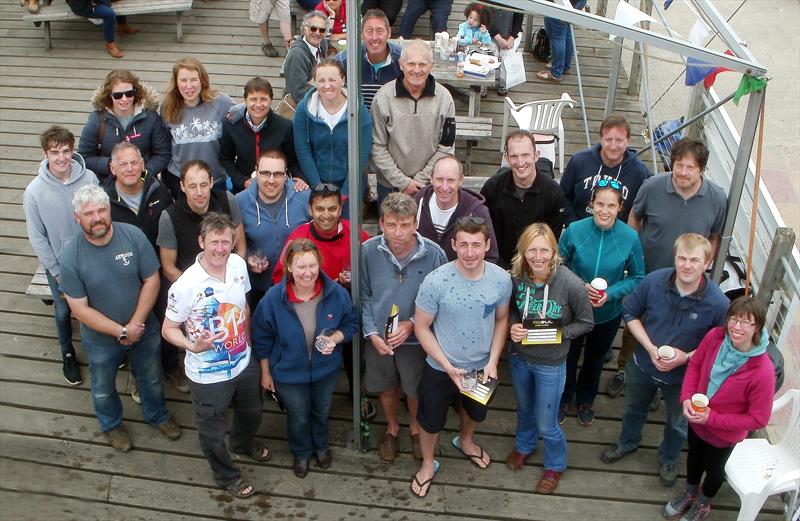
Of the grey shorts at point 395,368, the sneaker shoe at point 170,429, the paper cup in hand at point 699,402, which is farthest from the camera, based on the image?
the sneaker shoe at point 170,429

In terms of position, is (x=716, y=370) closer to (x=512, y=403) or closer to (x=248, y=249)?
(x=512, y=403)

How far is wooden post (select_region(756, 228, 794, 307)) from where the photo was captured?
14.4 feet

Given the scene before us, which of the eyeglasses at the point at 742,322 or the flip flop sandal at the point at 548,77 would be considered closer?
the eyeglasses at the point at 742,322

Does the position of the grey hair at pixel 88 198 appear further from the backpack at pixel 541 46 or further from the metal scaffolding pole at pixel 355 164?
the backpack at pixel 541 46

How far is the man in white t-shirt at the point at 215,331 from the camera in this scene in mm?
3957

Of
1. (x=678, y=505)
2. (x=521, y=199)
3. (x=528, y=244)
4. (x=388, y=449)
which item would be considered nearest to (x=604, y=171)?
(x=521, y=199)

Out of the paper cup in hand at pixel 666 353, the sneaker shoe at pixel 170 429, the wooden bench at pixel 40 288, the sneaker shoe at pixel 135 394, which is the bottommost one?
the sneaker shoe at pixel 170 429

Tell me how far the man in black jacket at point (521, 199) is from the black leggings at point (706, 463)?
52.1 inches

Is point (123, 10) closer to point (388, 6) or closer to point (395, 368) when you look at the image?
point (388, 6)

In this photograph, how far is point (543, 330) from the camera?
4.08m

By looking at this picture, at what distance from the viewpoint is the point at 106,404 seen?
4.57m

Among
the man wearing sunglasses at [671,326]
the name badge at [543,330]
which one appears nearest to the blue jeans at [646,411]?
the man wearing sunglasses at [671,326]

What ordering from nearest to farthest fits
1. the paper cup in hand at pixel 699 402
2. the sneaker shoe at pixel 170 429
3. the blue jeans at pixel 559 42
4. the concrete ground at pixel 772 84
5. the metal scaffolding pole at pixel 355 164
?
the metal scaffolding pole at pixel 355 164 < the paper cup in hand at pixel 699 402 < the sneaker shoe at pixel 170 429 < the blue jeans at pixel 559 42 < the concrete ground at pixel 772 84

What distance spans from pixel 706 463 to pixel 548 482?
0.80 metres
